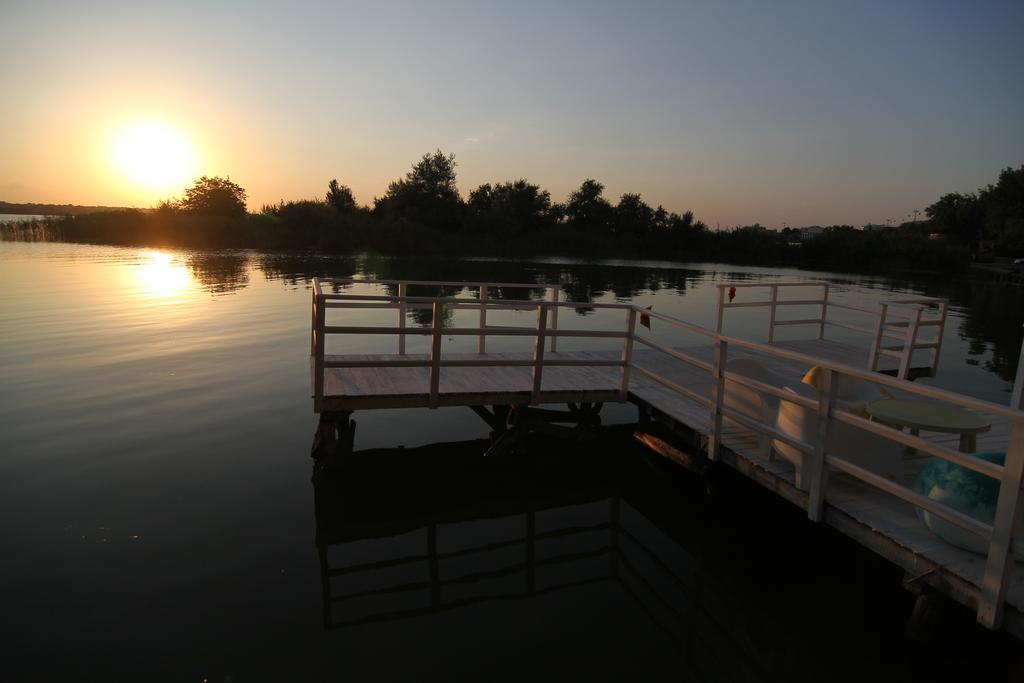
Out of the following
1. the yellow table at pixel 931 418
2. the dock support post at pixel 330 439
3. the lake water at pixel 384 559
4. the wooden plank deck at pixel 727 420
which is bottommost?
the lake water at pixel 384 559

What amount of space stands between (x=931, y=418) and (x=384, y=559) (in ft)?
16.9

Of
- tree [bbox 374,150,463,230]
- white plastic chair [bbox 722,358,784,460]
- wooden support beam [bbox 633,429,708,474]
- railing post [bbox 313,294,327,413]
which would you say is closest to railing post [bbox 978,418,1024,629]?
white plastic chair [bbox 722,358,784,460]

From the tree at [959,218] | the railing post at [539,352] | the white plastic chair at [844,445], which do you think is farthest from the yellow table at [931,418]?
the tree at [959,218]

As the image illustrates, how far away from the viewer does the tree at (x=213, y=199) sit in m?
69.4

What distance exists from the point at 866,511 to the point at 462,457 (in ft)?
17.2

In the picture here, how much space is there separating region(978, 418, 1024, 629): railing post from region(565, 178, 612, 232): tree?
80.2 m

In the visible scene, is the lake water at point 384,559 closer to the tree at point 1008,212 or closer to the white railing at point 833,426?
the white railing at point 833,426

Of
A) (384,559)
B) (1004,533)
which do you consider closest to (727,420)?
(1004,533)

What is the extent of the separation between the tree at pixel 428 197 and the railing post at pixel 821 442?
2530 inches

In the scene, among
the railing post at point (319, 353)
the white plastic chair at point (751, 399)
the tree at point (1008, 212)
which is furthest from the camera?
the tree at point (1008, 212)

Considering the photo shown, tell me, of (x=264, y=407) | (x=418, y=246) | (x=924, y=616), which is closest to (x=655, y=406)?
(x=924, y=616)

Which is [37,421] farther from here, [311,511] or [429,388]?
[429,388]

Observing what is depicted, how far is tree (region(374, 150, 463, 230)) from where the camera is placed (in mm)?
69812

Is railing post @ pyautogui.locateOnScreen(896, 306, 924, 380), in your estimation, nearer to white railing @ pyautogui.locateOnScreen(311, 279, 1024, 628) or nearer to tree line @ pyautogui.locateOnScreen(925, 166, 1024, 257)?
white railing @ pyautogui.locateOnScreen(311, 279, 1024, 628)
